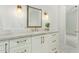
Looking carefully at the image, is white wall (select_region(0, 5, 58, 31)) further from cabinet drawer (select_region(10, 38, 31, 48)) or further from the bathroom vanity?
cabinet drawer (select_region(10, 38, 31, 48))

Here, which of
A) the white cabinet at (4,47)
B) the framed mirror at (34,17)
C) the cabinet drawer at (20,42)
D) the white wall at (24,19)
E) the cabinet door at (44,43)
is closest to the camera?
the white cabinet at (4,47)

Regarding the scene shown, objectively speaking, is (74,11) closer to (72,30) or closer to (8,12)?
(72,30)

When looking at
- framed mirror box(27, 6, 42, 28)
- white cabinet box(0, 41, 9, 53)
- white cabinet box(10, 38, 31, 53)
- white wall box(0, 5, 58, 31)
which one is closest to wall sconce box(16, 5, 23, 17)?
white wall box(0, 5, 58, 31)

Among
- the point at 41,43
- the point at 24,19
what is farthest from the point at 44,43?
the point at 24,19

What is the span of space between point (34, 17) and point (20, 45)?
1555 mm

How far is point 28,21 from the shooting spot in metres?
2.85

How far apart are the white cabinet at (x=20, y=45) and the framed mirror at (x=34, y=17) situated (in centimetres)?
107

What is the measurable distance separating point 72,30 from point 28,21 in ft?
5.34

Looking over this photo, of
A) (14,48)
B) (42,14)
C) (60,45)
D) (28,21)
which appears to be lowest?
(60,45)

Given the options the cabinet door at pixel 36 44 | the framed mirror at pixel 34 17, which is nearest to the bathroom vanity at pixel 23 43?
the cabinet door at pixel 36 44

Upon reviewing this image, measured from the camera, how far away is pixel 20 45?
1.65 m

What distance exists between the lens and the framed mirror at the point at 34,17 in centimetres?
289

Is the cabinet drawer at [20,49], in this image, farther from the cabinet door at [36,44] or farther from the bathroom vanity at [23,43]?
the cabinet door at [36,44]
